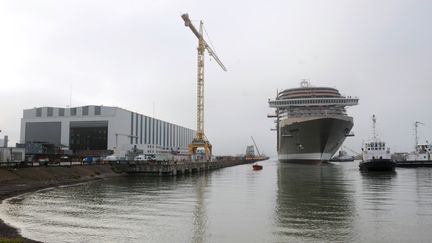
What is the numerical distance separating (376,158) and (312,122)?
52.1 ft

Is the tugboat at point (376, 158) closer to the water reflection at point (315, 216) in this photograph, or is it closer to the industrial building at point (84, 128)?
the water reflection at point (315, 216)

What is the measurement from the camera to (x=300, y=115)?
315ft

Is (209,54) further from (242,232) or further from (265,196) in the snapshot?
(242,232)

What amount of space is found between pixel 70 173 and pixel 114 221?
95.1 ft

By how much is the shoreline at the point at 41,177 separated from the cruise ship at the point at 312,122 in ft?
156

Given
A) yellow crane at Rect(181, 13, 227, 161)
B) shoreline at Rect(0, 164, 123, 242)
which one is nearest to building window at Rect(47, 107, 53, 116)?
yellow crane at Rect(181, 13, 227, 161)

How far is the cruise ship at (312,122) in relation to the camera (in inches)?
3327

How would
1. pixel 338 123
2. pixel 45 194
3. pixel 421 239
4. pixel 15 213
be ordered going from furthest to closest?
pixel 338 123, pixel 45 194, pixel 15 213, pixel 421 239

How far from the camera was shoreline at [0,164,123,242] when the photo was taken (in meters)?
33.2

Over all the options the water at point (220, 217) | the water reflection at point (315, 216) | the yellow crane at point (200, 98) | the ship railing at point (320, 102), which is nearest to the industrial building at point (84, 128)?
the yellow crane at point (200, 98)

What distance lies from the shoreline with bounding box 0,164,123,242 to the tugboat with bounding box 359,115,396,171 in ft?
146

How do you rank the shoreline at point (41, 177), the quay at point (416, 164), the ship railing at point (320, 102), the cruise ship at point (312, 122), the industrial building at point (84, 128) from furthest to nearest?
1. the industrial building at point (84, 128)
2. the ship railing at point (320, 102)
3. the quay at point (416, 164)
4. the cruise ship at point (312, 122)
5. the shoreline at point (41, 177)

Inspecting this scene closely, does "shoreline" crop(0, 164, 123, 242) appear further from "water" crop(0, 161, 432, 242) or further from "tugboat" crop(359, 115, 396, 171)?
"tugboat" crop(359, 115, 396, 171)

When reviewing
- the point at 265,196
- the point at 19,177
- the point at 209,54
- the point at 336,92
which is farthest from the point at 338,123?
the point at 19,177
